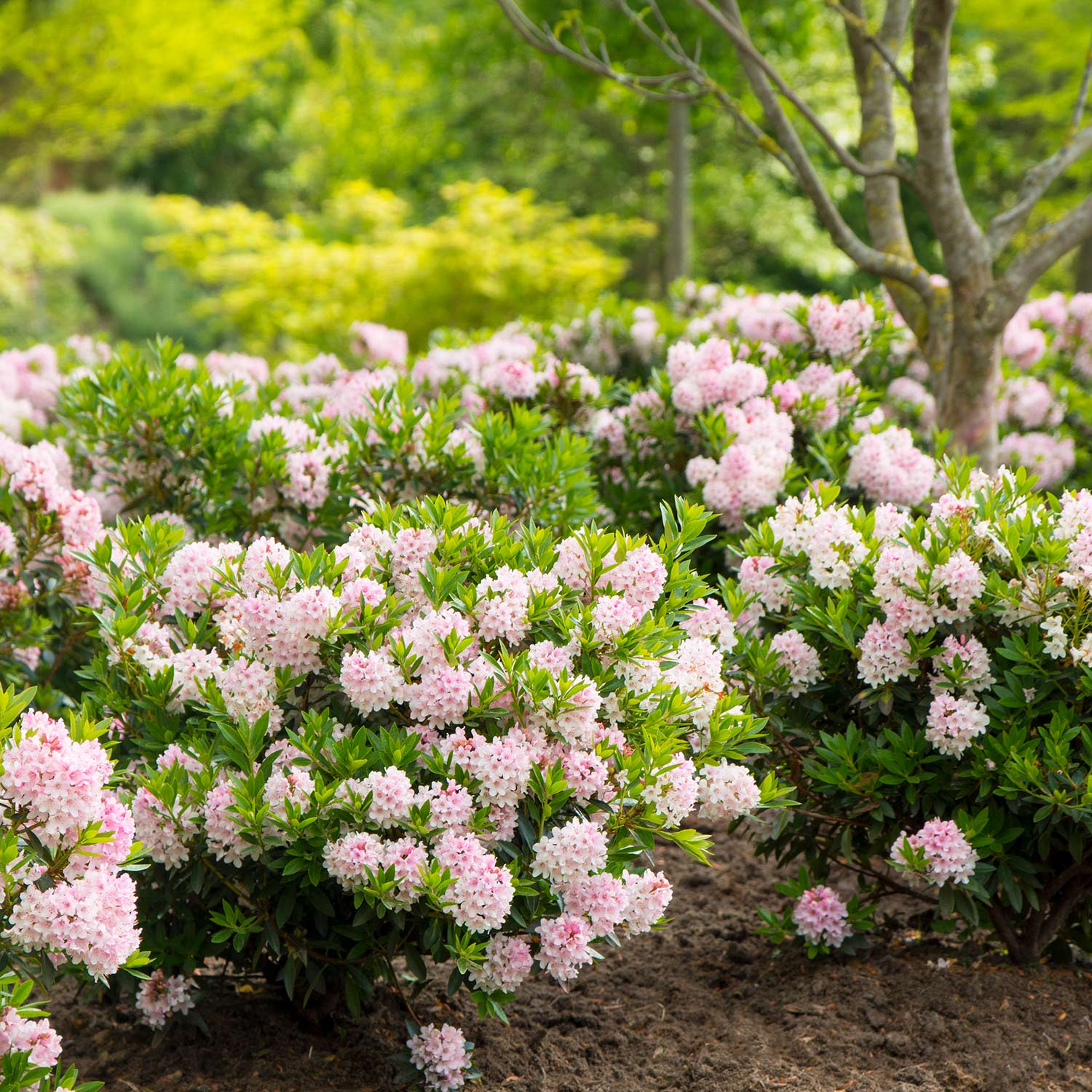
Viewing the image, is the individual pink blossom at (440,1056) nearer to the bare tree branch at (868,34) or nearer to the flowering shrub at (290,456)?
the flowering shrub at (290,456)

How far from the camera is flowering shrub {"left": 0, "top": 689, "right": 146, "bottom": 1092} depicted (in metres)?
2.05

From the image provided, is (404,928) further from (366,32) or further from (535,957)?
(366,32)

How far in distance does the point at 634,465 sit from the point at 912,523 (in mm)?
1422

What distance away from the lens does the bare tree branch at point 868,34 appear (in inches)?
179

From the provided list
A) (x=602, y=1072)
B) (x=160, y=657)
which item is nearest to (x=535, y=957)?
(x=602, y=1072)

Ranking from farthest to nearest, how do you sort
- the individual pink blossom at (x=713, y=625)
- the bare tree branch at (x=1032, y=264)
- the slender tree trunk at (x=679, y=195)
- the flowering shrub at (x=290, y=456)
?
the slender tree trunk at (x=679, y=195)
the bare tree branch at (x=1032, y=264)
the flowering shrub at (x=290, y=456)
the individual pink blossom at (x=713, y=625)

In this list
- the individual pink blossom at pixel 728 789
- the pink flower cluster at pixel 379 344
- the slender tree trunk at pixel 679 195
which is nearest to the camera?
the individual pink blossom at pixel 728 789

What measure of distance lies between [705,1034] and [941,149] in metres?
3.27

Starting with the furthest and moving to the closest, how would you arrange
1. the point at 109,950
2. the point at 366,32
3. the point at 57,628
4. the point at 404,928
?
the point at 366,32
the point at 57,628
the point at 404,928
the point at 109,950

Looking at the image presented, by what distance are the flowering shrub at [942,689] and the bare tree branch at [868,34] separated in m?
2.05

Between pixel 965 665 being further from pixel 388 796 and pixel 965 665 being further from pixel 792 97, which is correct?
pixel 792 97

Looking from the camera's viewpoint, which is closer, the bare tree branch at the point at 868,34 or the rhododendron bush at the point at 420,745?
the rhododendron bush at the point at 420,745

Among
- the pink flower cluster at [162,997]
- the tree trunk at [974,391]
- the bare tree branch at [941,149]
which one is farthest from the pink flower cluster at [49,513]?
the bare tree branch at [941,149]

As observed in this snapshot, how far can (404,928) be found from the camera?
2.58 meters
